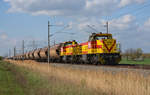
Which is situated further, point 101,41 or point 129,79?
point 101,41

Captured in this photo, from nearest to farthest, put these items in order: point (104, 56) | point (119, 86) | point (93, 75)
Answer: point (119, 86)
point (93, 75)
point (104, 56)

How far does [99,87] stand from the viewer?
948cm

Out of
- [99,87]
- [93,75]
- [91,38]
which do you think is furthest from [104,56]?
[99,87]

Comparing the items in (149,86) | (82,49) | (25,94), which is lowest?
(25,94)

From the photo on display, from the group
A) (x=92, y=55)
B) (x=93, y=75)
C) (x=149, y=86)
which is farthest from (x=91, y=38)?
(x=149, y=86)

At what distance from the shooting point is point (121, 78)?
934cm

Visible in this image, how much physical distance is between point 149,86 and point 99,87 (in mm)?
2464

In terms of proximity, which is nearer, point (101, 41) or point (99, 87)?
point (99, 87)

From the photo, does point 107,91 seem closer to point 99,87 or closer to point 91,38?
point 99,87

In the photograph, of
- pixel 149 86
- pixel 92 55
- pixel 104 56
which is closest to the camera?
pixel 149 86

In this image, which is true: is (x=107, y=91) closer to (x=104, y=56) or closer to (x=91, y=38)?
(x=104, y=56)

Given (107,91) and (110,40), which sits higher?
(110,40)

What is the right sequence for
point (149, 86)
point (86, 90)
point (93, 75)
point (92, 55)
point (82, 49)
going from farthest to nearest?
1. point (82, 49)
2. point (92, 55)
3. point (93, 75)
4. point (86, 90)
5. point (149, 86)

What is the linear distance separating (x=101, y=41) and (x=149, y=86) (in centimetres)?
1424
